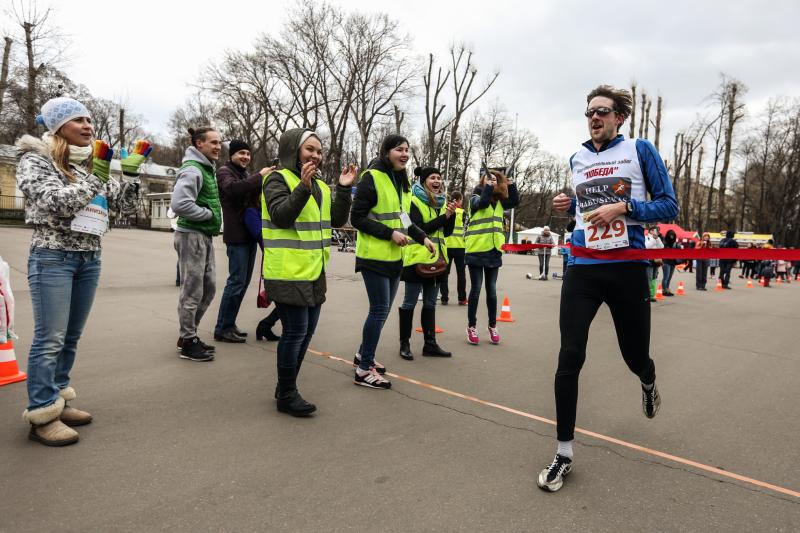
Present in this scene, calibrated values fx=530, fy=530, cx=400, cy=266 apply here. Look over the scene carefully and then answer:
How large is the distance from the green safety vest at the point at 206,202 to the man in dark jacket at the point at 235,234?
299mm

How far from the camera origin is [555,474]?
2730 mm

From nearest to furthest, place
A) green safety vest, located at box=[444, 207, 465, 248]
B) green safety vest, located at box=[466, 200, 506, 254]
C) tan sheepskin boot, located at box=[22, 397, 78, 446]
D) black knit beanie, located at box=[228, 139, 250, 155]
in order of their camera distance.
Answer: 1. tan sheepskin boot, located at box=[22, 397, 78, 446]
2. black knit beanie, located at box=[228, 139, 250, 155]
3. green safety vest, located at box=[466, 200, 506, 254]
4. green safety vest, located at box=[444, 207, 465, 248]

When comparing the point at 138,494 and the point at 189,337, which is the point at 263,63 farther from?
the point at 138,494

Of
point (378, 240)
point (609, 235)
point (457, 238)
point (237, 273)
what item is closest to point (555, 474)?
point (609, 235)

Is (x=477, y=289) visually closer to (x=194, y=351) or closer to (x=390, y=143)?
(x=390, y=143)

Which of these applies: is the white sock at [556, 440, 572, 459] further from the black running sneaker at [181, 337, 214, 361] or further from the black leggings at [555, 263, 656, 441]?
the black running sneaker at [181, 337, 214, 361]

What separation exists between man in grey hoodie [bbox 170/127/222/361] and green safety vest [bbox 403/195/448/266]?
71.5 inches

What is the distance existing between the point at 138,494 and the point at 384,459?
1.24m

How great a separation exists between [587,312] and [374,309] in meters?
1.83

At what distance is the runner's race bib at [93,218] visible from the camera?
3008 mm

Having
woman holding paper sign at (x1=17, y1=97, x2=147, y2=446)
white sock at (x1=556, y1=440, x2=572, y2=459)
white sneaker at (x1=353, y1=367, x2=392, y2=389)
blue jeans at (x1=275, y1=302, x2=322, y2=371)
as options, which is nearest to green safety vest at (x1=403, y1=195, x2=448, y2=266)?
white sneaker at (x1=353, y1=367, x2=392, y2=389)

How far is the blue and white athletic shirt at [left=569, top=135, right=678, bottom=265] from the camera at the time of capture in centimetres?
287

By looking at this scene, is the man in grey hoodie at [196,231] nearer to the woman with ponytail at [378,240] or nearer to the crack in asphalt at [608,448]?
the crack in asphalt at [608,448]

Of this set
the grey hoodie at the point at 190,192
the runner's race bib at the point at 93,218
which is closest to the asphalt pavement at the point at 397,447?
the runner's race bib at the point at 93,218
